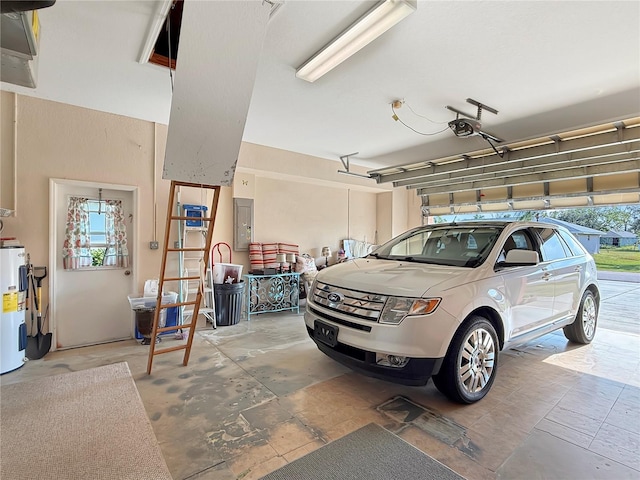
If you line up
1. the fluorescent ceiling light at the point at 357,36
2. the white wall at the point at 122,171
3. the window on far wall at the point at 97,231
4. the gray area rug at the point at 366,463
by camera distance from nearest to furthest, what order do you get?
1. the gray area rug at the point at 366,463
2. the fluorescent ceiling light at the point at 357,36
3. the white wall at the point at 122,171
4. the window on far wall at the point at 97,231

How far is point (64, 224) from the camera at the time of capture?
3934mm

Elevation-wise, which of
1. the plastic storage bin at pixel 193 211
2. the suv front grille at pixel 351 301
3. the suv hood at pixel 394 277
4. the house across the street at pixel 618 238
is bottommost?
the suv front grille at pixel 351 301

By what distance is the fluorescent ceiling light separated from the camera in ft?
6.68

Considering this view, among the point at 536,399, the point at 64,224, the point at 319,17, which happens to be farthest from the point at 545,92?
the point at 64,224

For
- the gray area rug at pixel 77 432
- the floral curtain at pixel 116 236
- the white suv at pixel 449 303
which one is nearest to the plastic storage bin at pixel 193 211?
the floral curtain at pixel 116 236

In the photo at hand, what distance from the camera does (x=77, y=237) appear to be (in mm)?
3980

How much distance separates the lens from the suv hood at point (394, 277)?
7.98 ft

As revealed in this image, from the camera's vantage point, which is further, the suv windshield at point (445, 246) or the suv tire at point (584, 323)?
the suv tire at point (584, 323)

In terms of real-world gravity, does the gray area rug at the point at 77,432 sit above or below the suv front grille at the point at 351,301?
below

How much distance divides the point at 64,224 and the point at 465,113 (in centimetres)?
524

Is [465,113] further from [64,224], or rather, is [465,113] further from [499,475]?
[64,224]

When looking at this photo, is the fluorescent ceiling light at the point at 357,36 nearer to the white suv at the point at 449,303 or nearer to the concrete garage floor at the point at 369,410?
the white suv at the point at 449,303

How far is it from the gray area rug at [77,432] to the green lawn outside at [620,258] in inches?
296

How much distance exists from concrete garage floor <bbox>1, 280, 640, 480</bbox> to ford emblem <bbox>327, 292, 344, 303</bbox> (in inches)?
32.4
